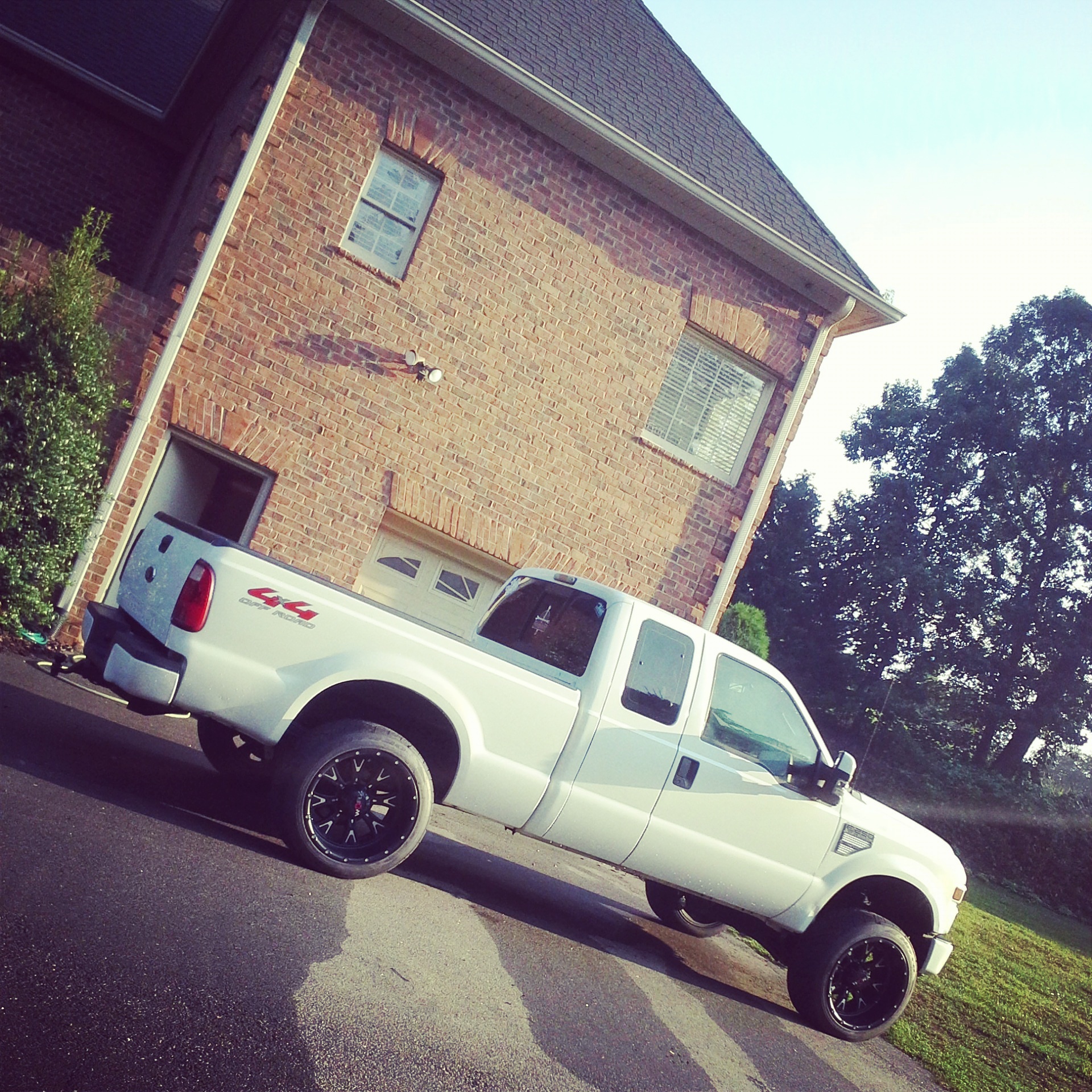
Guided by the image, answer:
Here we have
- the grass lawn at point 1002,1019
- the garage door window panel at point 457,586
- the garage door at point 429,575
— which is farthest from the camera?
the garage door window panel at point 457,586

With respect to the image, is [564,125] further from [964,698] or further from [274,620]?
[964,698]

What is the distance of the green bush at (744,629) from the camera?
1645 centimetres

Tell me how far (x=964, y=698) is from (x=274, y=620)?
31.4m

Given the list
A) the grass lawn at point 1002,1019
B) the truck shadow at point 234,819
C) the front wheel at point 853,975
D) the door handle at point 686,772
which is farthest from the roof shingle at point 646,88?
the front wheel at point 853,975

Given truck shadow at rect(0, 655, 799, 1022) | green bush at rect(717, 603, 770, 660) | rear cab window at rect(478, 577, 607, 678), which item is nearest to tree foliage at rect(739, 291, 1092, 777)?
green bush at rect(717, 603, 770, 660)

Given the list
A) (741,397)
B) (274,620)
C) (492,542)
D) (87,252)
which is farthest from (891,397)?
(274,620)

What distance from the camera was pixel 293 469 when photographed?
9562 mm

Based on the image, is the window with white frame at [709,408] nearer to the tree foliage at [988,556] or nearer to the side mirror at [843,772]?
the side mirror at [843,772]

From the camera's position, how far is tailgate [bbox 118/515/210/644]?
190 inches

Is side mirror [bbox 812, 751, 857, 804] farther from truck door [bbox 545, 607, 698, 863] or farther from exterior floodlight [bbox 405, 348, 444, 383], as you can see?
exterior floodlight [bbox 405, 348, 444, 383]

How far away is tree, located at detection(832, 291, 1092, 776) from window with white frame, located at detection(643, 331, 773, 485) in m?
23.0

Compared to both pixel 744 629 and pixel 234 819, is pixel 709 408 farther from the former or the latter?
pixel 234 819

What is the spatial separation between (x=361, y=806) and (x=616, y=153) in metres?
7.73

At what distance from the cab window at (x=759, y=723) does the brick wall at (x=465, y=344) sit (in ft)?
15.4
